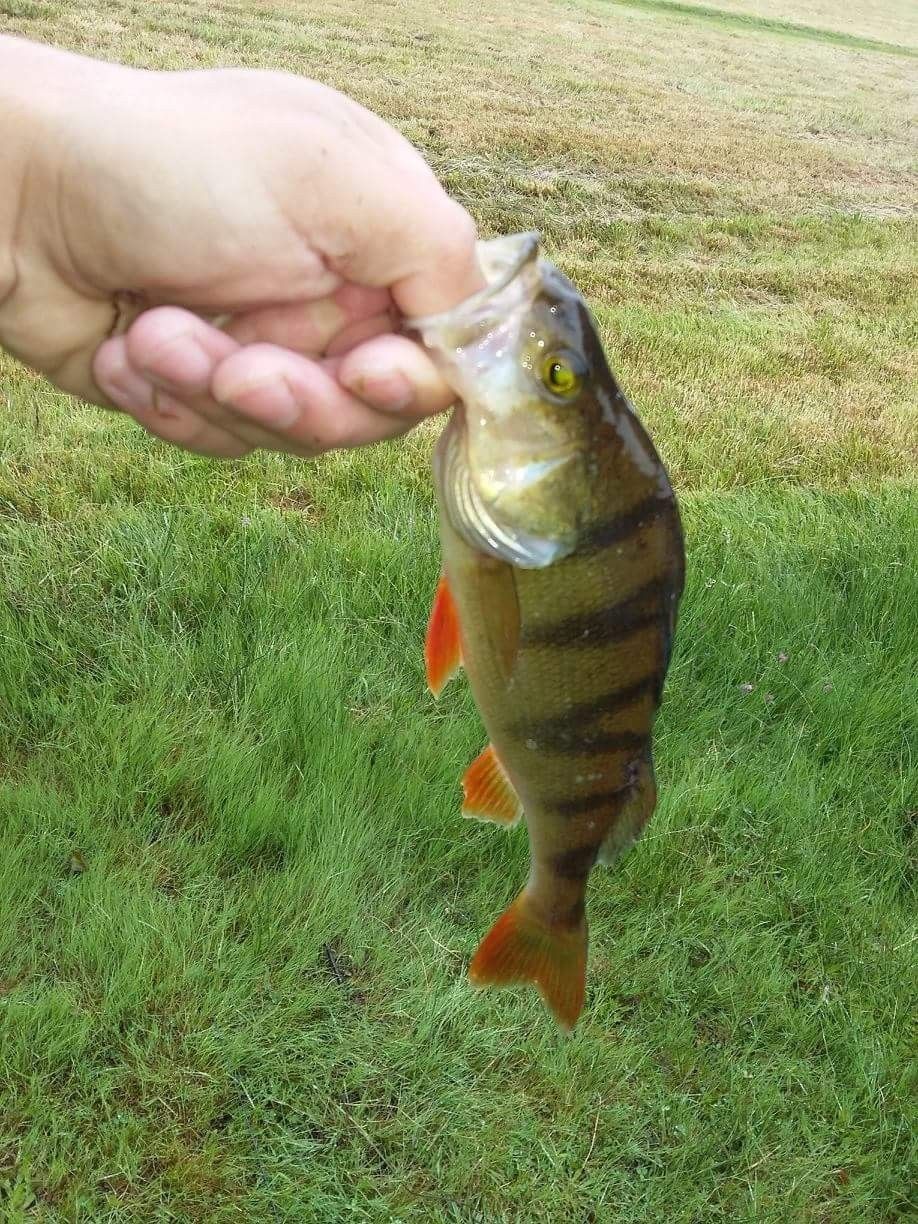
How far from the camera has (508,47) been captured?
1889 cm

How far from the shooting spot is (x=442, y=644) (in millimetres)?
1746

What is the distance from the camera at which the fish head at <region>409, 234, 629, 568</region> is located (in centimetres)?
153

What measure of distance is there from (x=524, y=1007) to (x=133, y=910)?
3.11ft

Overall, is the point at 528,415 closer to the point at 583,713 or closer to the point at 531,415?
the point at 531,415

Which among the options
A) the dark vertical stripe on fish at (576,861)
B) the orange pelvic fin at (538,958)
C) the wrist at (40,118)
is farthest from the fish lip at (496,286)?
the orange pelvic fin at (538,958)

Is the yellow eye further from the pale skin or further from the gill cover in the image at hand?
the pale skin

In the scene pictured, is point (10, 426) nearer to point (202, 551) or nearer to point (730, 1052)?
point (202, 551)

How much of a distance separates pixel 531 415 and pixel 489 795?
2.32ft

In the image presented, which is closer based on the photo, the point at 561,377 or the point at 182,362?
the point at 561,377

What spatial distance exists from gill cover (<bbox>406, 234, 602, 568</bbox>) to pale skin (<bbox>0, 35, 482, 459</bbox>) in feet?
0.41

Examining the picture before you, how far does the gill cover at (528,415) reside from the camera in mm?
1526

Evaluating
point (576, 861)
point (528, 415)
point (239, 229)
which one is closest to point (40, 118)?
point (239, 229)

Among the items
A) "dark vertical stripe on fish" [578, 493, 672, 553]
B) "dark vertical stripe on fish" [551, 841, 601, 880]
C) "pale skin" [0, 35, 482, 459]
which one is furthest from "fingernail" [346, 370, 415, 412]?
"dark vertical stripe on fish" [551, 841, 601, 880]

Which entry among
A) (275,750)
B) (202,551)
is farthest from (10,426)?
(275,750)
